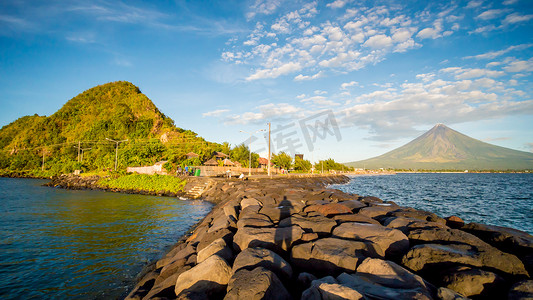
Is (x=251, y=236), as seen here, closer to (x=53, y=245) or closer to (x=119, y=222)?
(x=53, y=245)

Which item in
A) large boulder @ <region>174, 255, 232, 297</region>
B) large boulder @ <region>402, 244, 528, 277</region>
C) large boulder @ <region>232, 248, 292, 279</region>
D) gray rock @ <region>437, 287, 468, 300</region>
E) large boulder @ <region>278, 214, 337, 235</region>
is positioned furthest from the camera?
large boulder @ <region>278, 214, 337, 235</region>

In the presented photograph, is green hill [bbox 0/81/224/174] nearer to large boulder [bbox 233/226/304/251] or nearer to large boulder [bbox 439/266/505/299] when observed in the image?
large boulder [bbox 233/226/304/251]

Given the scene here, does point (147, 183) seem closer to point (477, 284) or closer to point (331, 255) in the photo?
point (331, 255)

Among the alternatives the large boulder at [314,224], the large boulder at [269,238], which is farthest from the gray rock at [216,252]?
the large boulder at [314,224]

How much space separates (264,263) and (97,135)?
11696 cm

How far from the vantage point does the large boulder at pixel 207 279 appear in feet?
14.6

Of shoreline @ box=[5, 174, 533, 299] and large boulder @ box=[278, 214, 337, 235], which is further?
large boulder @ box=[278, 214, 337, 235]

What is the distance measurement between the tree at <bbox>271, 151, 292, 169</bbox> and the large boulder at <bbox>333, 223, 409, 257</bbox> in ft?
248

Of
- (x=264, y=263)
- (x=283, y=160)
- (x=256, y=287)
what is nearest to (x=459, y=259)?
(x=264, y=263)

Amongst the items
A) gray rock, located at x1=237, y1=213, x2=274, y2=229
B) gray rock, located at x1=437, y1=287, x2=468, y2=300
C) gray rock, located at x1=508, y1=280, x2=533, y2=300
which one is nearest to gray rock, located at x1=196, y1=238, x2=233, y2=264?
gray rock, located at x1=237, y1=213, x2=274, y2=229

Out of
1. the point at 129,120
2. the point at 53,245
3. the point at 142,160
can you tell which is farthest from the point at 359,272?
the point at 129,120

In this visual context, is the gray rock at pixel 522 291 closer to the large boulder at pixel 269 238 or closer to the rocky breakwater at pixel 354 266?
the rocky breakwater at pixel 354 266

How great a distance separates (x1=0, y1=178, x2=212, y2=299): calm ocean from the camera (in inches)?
279

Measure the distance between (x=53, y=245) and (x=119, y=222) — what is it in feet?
14.7
